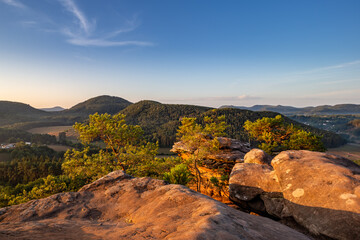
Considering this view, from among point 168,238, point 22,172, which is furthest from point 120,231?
point 22,172

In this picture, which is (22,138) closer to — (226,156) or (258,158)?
(226,156)

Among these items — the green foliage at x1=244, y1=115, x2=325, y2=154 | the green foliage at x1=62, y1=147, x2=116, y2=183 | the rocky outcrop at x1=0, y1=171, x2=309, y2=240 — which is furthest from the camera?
the green foliage at x1=244, y1=115, x2=325, y2=154

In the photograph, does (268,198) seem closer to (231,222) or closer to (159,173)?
(231,222)

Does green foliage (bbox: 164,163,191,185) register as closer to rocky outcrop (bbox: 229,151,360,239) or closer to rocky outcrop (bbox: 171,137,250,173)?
rocky outcrop (bbox: 229,151,360,239)

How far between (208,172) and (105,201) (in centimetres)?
2478

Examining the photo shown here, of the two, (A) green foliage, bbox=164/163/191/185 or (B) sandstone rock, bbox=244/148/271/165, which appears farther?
(B) sandstone rock, bbox=244/148/271/165

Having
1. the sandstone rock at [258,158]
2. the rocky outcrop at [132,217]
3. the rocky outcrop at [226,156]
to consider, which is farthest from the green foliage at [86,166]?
the sandstone rock at [258,158]

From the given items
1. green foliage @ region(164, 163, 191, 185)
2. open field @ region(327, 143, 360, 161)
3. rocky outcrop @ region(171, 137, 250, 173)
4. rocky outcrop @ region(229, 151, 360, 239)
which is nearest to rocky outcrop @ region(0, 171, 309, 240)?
rocky outcrop @ region(229, 151, 360, 239)

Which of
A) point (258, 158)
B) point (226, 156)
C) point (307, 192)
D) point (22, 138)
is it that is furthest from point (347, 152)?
point (22, 138)

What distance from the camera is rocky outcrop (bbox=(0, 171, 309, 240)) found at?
5789mm

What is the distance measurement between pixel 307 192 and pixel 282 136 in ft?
81.3

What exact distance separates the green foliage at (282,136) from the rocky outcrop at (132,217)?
2644 centimetres

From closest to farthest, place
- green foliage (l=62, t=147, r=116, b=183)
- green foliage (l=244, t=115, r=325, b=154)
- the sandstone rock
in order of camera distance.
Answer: the sandstone rock
green foliage (l=62, t=147, r=116, b=183)
green foliage (l=244, t=115, r=325, b=154)

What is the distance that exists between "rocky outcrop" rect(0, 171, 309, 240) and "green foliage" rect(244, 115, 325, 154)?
2644 cm
